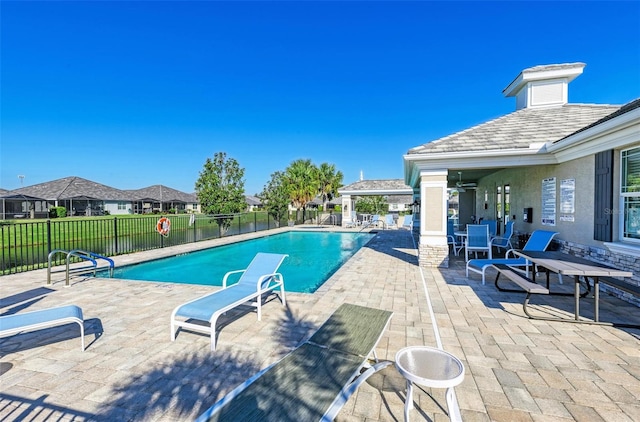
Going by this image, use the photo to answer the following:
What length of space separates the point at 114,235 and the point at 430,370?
439 inches

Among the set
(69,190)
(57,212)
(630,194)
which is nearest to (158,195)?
(69,190)

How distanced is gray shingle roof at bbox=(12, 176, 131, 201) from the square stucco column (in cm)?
3142

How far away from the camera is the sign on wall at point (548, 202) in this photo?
7.56m

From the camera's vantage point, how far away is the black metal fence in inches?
335

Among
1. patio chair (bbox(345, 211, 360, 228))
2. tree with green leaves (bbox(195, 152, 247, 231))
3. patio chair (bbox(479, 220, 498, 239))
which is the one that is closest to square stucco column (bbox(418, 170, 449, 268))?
patio chair (bbox(479, 220, 498, 239))

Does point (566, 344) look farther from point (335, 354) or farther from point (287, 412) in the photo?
point (287, 412)

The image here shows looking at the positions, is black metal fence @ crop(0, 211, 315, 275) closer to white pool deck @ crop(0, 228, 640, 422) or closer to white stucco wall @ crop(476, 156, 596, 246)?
white pool deck @ crop(0, 228, 640, 422)

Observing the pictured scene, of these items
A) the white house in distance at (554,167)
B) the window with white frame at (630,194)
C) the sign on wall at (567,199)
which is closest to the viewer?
the window with white frame at (630,194)

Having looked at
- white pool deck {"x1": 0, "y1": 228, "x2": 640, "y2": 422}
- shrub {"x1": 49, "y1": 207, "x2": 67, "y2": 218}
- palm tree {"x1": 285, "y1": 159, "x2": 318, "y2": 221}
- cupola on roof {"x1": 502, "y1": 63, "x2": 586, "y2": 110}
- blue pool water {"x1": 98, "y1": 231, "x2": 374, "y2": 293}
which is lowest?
blue pool water {"x1": 98, "y1": 231, "x2": 374, "y2": 293}

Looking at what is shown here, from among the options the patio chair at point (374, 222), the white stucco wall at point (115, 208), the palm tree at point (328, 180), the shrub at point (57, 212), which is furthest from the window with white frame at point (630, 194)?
the white stucco wall at point (115, 208)

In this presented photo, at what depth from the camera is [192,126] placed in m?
23.0

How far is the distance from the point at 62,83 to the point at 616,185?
2091 centimetres

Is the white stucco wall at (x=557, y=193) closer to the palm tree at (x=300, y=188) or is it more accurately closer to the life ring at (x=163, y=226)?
the life ring at (x=163, y=226)

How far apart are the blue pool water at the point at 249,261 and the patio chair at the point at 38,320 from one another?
4443 millimetres
